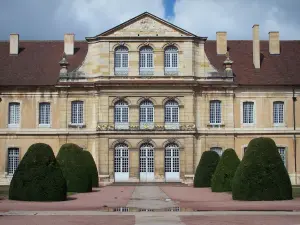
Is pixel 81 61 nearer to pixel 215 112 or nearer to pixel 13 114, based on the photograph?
pixel 13 114

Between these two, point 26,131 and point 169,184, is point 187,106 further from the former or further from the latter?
point 26,131

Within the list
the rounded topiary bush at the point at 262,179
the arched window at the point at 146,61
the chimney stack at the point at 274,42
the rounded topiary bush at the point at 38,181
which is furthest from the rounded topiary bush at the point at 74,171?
the chimney stack at the point at 274,42

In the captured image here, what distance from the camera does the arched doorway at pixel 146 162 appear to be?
3838 cm

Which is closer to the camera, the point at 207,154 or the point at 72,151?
the point at 72,151

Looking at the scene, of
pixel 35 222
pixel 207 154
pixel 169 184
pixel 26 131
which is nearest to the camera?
pixel 35 222

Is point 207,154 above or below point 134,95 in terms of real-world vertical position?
below

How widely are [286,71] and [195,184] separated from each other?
12.0 m

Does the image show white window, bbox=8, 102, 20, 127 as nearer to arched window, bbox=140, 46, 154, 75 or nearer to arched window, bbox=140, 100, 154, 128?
arched window, bbox=140, 100, 154, 128

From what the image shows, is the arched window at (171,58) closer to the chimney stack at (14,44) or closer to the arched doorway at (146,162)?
the arched doorway at (146,162)

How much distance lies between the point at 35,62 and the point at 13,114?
4.35m

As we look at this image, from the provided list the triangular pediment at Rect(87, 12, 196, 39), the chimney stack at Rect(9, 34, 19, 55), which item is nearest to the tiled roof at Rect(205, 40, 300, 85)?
the triangular pediment at Rect(87, 12, 196, 39)

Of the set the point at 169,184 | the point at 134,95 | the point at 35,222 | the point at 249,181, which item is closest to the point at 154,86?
the point at 134,95

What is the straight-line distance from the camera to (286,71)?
4078cm

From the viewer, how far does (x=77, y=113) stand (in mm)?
39469
